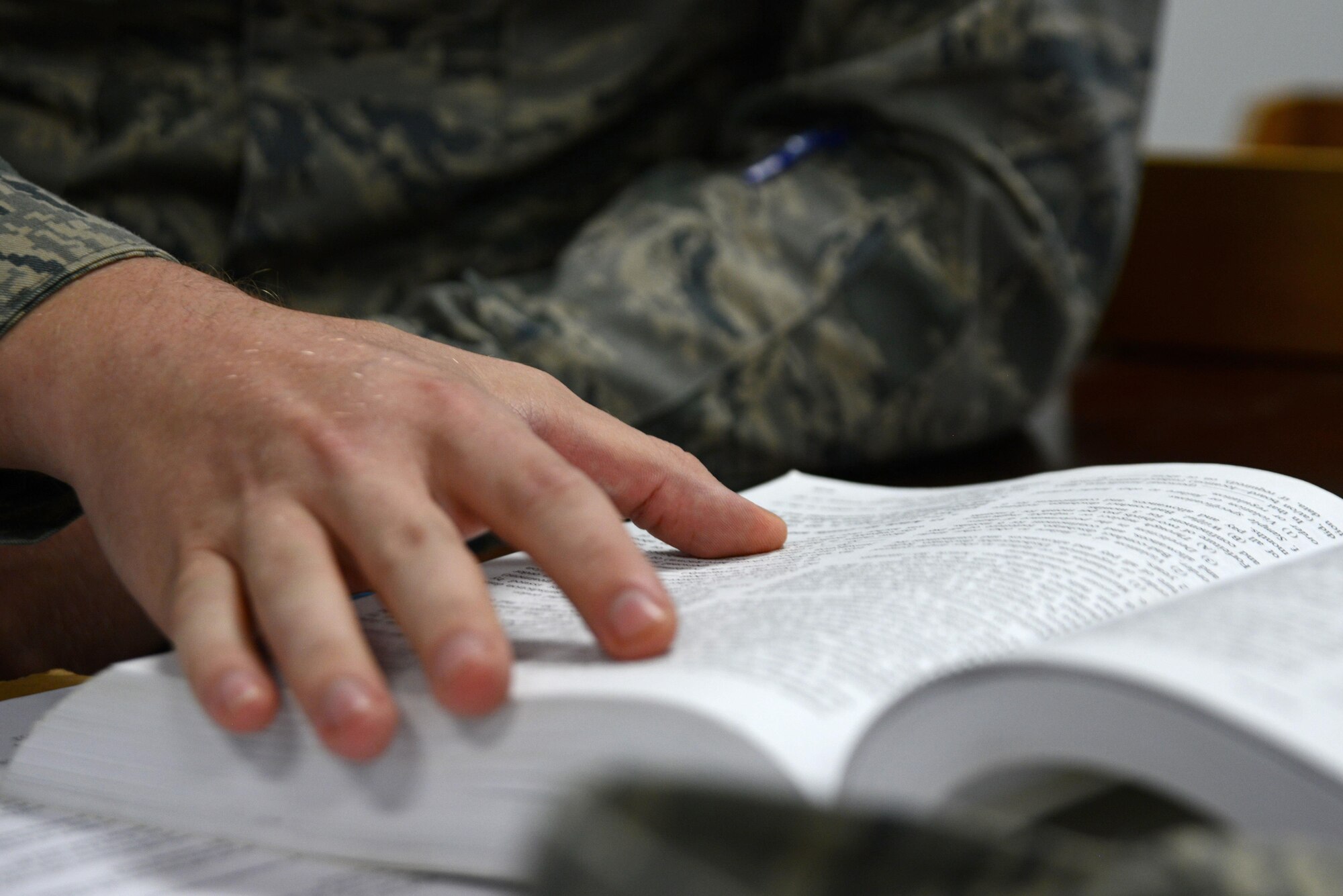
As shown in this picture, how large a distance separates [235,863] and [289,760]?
31 millimetres

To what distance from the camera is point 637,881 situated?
0.19m

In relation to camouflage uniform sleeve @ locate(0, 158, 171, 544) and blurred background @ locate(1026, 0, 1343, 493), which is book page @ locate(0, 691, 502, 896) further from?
blurred background @ locate(1026, 0, 1343, 493)

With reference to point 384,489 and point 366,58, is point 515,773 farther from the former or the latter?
point 366,58

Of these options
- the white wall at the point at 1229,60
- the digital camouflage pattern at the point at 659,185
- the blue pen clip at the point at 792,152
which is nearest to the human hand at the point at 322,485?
the digital camouflage pattern at the point at 659,185

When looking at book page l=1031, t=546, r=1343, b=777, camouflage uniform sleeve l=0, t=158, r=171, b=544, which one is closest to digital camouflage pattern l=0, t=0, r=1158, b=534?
camouflage uniform sleeve l=0, t=158, r=171, b=544

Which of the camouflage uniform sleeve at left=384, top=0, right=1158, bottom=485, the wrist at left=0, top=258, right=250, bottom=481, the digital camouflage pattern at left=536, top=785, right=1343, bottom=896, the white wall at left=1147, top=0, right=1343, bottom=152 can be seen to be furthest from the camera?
the white wall at left=1147, top=0, right=1343, bottom=152

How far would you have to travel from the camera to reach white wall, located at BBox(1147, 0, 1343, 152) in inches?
104

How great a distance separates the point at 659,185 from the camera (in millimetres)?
864

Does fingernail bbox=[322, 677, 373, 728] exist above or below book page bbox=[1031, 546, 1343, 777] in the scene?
below

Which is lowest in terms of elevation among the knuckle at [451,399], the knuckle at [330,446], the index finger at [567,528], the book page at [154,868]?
the book page at [154,868]

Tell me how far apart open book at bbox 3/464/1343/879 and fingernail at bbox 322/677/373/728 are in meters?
0.02

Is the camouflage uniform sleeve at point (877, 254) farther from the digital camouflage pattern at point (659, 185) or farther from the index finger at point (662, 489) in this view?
the index finger at point (662, 489)

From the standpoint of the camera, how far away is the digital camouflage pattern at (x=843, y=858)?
169mm

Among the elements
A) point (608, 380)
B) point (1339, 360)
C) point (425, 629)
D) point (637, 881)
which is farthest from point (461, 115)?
point (1339, 360)
